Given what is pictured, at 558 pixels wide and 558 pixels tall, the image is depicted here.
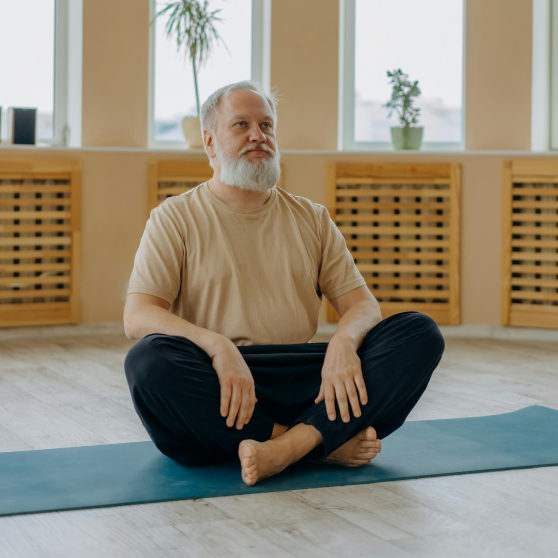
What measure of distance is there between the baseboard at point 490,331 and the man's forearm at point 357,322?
2.32 meters

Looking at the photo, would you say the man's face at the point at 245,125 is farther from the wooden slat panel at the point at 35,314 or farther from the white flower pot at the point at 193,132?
the wooden slat panel at the point at 35,314

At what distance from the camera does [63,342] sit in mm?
4191

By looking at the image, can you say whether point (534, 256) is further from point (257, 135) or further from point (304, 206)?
point (257, 135)

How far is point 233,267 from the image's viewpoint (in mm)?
2039

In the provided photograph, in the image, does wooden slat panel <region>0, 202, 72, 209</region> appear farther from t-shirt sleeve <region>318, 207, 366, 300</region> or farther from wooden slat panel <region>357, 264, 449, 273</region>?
t-shirt sleeve <region>318, 207, 366, 300</region>

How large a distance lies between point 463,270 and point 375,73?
4.31 feet

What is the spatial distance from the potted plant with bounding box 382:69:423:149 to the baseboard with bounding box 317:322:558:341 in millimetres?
1078

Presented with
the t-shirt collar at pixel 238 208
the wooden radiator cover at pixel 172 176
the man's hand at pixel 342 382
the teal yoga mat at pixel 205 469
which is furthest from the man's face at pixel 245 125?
the wooden radiator cover at pixel 172 176

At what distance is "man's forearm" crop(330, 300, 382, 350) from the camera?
1.96 metres

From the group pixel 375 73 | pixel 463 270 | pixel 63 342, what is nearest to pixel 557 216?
pixel 463 270

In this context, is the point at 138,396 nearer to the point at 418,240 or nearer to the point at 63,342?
the point at 63,342

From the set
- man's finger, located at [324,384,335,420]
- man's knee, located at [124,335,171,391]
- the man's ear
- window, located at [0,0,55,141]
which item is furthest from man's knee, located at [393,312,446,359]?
window, located at [0,0,55,141]

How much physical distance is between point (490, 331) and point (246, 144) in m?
2.81

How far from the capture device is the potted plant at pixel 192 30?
4.50m
